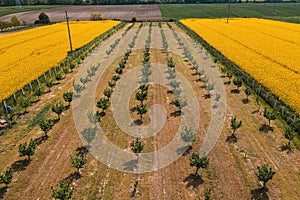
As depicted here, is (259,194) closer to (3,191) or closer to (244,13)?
A: (3,191)

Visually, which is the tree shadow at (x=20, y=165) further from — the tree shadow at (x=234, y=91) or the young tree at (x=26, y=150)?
the tree shadow at (x=234, y=91)

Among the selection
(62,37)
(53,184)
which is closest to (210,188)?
(53,184)

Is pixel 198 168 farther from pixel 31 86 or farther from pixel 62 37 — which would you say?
pixel 62 37

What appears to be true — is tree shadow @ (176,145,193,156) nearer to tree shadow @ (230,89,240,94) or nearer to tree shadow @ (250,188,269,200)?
tree shadow @ (250,188,269,200)

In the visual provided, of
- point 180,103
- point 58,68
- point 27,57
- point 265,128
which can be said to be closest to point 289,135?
point 265,128

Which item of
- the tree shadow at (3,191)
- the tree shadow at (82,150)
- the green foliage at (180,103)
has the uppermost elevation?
the green foliage at (180,103)

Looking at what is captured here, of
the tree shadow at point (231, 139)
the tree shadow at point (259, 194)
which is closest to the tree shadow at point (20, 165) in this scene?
the tree shadow at point (259, 194)
